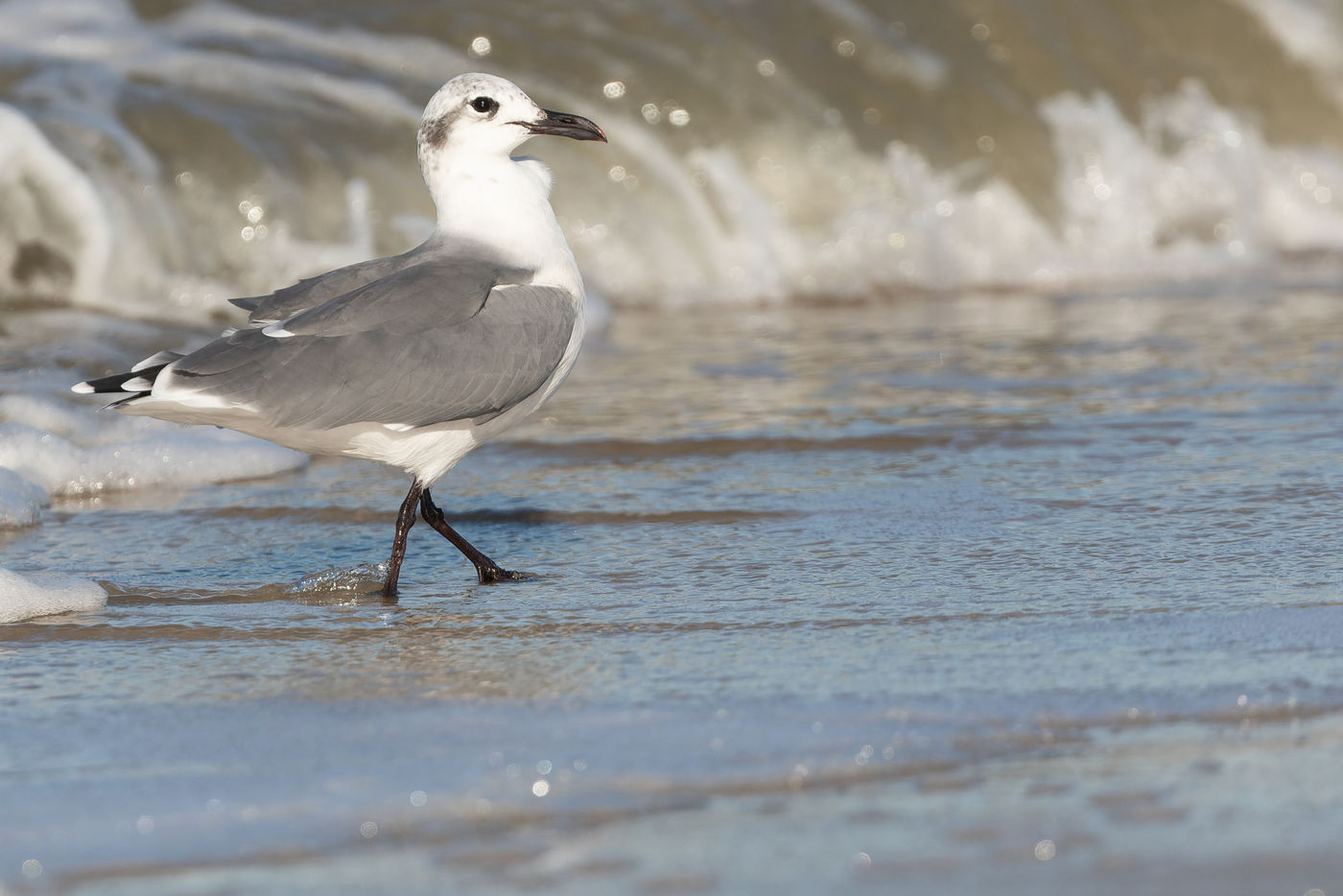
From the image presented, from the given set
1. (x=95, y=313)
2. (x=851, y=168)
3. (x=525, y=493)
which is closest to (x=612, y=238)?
(x=851, y=168)

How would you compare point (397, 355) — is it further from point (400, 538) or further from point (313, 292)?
point (400, 538)

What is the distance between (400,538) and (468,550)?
0.17 m

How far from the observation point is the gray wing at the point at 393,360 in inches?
156

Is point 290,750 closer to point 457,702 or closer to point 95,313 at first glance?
point 457,702

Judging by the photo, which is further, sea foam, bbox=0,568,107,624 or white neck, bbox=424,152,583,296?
white neck, bbox=424,152,583,296

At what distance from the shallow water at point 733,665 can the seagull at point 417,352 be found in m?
0.37

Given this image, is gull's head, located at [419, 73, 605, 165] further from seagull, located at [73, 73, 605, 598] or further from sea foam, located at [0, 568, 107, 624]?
sea foam, located at [0, 568, 107, 624]

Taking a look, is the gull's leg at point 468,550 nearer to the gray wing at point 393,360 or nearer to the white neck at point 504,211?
the gray wing at point 393,360

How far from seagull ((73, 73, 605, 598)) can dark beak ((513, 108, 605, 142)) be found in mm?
129

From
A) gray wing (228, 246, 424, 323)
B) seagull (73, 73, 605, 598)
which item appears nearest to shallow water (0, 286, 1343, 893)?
seagull (73, 73, 605, 598)

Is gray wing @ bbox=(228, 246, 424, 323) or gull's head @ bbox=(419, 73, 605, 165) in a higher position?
gull's head @ bbox=(419, 73, 605, 165)

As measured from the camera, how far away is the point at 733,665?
332cm

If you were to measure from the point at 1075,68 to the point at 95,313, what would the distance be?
289 inches

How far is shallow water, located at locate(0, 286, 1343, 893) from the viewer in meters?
2.44
